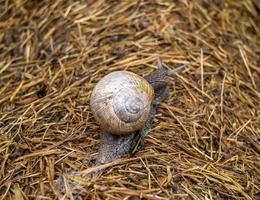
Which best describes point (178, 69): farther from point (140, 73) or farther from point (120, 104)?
point (120, 104)

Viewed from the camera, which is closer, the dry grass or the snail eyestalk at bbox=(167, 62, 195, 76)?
the dry grass

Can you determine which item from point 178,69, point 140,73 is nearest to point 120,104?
point 140,73

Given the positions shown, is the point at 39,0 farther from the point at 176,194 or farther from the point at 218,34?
the point at 176,194

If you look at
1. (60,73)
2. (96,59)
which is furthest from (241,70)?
(60,73)

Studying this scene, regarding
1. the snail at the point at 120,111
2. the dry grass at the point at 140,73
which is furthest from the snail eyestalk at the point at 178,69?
the snail at the point at 120,111

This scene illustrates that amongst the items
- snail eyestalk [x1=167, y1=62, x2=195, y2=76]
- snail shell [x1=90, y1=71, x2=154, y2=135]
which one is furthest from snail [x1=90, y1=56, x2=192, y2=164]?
snail eyestalk [x1=167, y1=62, x2=195, y2=76]

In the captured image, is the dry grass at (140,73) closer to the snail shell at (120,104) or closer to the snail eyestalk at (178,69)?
the snail eyestalk at (178,69)

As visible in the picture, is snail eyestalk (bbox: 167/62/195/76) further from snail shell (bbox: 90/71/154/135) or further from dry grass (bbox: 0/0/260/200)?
snail shell (bbox: 90/71/154/135)
